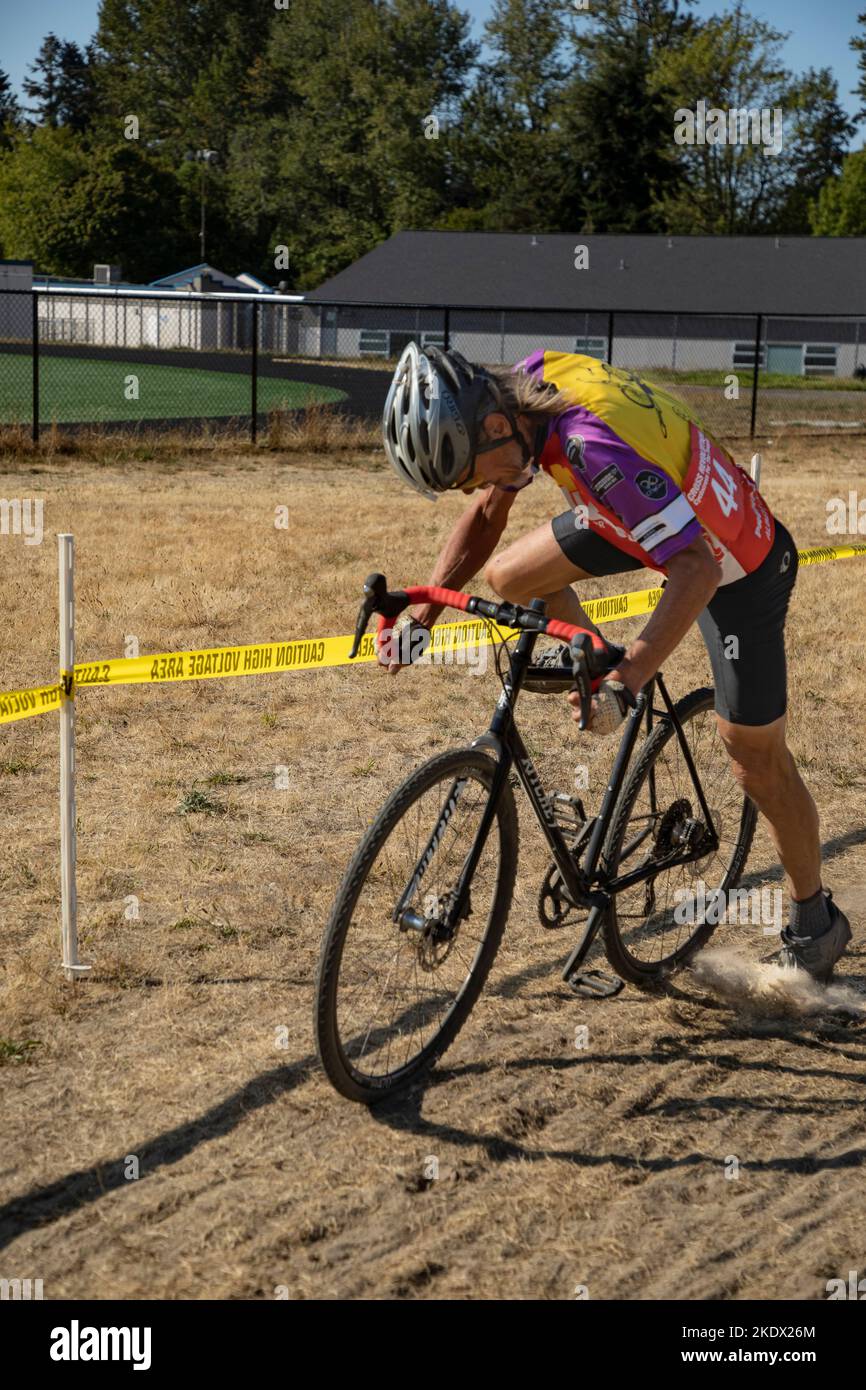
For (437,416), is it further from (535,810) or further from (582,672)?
(535,810)

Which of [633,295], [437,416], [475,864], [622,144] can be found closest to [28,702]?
[475,864]

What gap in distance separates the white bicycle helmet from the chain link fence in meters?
28.9

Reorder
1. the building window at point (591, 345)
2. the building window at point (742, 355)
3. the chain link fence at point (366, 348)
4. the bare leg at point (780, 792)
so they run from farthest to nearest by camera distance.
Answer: the building window at point (742, 355) < the building window at point (591, 345) < the chain link fence at point (366, 348) < the bare leg at point (780, 792)

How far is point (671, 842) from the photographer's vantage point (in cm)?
474

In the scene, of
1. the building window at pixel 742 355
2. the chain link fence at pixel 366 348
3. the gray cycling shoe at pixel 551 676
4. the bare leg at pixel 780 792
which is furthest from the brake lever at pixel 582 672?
the building window at pixel 742 355

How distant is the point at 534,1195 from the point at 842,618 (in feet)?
24.3

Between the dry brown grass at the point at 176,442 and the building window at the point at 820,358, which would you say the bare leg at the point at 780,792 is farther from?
the building window at the point at 820,358

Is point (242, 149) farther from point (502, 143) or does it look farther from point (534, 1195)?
point (534, 1195)

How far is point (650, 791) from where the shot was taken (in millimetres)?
4629

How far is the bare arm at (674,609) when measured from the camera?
3.68 metres

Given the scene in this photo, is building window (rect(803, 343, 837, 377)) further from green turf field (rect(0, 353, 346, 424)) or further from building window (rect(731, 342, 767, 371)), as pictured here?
green turf field (rect(0, 353, 346, 424))

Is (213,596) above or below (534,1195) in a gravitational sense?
above

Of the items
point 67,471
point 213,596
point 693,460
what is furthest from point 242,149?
point 693,460

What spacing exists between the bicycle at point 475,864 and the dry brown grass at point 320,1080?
168mm
